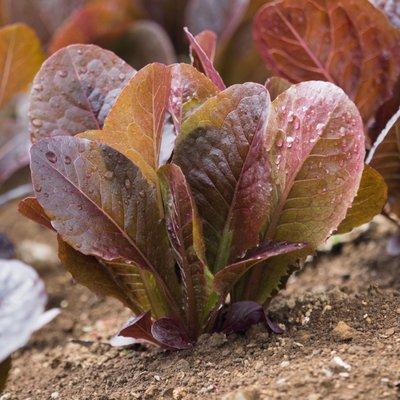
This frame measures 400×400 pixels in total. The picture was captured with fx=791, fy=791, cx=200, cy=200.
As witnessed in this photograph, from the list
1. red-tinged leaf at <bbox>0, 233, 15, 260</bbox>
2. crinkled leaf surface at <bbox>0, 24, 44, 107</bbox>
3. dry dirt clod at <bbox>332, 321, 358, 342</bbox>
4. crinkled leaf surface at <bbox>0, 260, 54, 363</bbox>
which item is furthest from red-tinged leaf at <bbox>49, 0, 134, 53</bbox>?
dry dirt clod at <bbox>332, 321, 358, 342</bbox>

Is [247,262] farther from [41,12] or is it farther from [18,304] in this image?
[41,12]

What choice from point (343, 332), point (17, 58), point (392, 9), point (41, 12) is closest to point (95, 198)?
point (343, 332)

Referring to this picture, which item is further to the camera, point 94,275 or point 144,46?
point 144,46

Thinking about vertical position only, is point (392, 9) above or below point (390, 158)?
above

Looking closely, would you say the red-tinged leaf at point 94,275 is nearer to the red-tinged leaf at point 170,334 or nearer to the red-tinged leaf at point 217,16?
the red-tinged leaf at point 170,334

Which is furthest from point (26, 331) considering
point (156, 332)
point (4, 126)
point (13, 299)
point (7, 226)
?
point (7, 226)

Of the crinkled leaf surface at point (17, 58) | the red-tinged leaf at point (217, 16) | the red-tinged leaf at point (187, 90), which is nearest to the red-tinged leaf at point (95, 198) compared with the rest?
the red-tinged leaf at point (187, 90)
